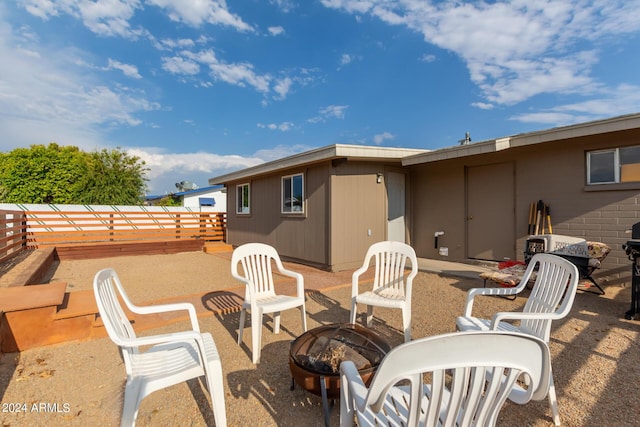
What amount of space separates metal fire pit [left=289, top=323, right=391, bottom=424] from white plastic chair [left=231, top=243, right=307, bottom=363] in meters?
0.63

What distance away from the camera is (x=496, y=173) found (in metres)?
6.27

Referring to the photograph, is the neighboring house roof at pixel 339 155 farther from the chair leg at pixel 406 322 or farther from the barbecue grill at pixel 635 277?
the barbecue grill at pixel 635 277

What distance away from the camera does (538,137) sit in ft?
16.9

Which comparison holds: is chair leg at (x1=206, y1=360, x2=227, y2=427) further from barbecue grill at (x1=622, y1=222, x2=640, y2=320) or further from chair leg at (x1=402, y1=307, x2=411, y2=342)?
barbecue grill at (x1=622, y1=222, x2=640, y2=320)

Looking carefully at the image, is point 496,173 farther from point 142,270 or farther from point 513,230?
point 142,270

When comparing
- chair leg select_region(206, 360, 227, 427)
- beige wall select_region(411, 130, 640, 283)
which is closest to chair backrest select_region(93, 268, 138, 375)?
chair leg select_region(206, 360, 227, 427)

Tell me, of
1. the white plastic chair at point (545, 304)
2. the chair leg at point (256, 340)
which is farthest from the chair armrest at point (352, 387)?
the chair leg at point (256, 340)

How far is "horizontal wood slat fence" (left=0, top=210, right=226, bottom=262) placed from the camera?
9.70m

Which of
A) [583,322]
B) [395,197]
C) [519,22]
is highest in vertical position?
[519,22]

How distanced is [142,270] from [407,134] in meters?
19.6

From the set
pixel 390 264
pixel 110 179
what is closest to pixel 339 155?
pixel 390 264

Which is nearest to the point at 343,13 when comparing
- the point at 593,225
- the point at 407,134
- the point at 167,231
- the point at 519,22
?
the point at 519,22

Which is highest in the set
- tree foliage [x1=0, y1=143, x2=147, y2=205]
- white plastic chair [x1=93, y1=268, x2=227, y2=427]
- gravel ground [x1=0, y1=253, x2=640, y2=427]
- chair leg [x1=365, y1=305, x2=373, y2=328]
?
tree foliage [x1=0, y1=143, x2=147, y2=205]

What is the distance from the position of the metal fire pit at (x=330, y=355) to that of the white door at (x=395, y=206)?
5.31 meters
